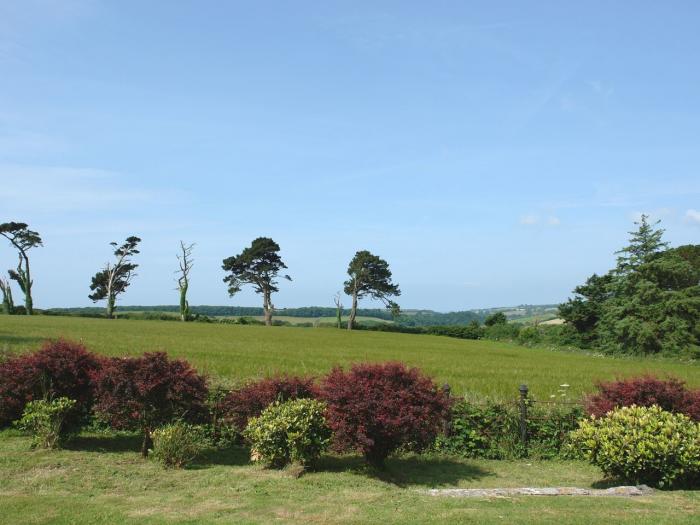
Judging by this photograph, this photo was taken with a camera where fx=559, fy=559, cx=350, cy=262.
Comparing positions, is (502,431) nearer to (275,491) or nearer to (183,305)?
(275,491)

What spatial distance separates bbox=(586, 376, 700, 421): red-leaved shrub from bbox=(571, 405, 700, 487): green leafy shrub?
128 centimetres

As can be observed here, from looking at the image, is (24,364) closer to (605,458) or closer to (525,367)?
(605,458)

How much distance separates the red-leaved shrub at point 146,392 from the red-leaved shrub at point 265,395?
0.84 meters

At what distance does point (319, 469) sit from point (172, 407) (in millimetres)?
2951

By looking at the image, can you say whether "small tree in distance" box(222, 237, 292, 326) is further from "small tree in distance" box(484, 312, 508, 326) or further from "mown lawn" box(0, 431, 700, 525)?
"mown lawn" box(0, 431, 700, 525)

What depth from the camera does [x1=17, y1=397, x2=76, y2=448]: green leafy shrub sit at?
34.0 ft

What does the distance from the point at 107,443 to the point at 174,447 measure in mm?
2676

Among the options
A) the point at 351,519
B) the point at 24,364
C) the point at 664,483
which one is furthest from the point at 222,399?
the point at 664,483

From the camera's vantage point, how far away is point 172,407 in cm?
1036

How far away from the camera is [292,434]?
934cm

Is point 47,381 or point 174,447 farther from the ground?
point 47,381

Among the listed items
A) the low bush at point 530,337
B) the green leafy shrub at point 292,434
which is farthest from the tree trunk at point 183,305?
the green leafy shrub at point 292,434

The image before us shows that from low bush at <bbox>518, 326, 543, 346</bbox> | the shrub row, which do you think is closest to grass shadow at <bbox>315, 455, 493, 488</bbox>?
the shrub row

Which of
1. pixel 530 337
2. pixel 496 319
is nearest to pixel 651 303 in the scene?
pixel 530 337
